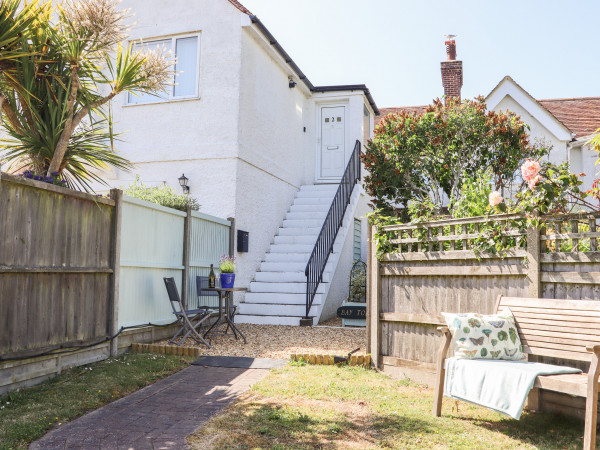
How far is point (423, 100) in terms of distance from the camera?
18375 millimetres

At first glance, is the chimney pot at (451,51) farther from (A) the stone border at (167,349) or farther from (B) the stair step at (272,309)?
(A) the stone border at (167,349)

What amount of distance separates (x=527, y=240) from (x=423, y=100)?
48.6 feet

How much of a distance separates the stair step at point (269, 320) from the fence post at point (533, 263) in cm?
521

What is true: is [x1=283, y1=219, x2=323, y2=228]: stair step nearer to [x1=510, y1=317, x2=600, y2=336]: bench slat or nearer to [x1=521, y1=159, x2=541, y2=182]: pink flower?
[x1=521, y1=159, x2=541, y2=182]: pink flower

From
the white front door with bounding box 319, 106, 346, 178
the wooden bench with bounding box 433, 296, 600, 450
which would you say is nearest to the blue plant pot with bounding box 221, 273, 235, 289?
the wooden bench with bounding box 433, 296, 600, 450

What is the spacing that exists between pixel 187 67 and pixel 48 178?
19.8ft

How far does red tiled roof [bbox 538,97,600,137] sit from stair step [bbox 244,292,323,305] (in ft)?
29.5

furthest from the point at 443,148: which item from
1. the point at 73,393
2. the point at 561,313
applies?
the point at 73,393

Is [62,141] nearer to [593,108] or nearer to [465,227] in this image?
[465,227]

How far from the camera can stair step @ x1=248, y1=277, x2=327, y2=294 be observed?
9758 mm

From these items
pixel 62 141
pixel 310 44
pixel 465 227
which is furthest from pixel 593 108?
pixel 62 141

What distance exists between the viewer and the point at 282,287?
392 inches

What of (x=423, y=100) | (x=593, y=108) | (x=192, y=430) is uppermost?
(x=423, y=100)

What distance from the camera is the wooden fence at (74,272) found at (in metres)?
4.58
